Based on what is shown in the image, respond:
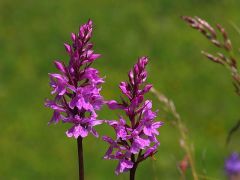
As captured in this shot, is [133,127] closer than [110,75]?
Yes

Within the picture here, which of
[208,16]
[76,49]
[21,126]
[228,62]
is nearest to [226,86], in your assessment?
[208,16]

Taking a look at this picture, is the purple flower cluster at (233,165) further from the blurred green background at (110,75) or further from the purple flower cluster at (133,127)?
the purple flower cluster at (133,127)

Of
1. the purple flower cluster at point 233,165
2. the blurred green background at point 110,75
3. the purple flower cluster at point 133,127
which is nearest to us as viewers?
the purple flower cluster at point 133,127

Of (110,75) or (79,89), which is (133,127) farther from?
(110,75)

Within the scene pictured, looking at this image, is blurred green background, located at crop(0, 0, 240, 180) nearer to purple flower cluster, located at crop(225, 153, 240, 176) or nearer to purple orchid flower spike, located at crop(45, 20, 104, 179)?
purple flower cluster, located at crop(225, 153, 240, 176)

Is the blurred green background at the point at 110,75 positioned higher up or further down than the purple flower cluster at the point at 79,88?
higher up

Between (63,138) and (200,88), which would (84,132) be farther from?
(200,88)

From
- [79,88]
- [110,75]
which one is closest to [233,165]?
[79,88]

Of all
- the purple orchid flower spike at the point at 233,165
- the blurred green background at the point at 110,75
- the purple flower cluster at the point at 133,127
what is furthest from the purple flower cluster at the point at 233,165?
the purple flower cluster at the point at 133,127
